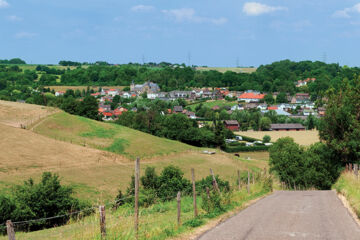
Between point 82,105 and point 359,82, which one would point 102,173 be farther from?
point 82,105

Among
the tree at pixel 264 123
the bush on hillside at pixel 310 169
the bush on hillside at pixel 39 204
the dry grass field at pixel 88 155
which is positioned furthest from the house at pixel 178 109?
the bush on hillside at pixel 39 204

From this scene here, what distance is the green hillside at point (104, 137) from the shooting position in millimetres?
69688

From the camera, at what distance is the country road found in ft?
47.1

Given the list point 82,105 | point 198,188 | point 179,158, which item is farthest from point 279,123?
point 198,188

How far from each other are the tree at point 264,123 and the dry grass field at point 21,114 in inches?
3138

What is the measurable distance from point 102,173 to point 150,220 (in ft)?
120

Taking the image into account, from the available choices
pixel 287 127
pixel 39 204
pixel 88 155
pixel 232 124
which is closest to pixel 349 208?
pixel 39 204

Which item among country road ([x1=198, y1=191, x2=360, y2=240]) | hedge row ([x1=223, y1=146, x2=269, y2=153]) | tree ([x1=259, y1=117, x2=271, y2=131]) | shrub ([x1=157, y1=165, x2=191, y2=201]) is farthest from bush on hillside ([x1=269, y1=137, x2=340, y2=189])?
tree ([x1=259, y1=117, x2=271, y2=131])

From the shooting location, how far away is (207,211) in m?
18.6

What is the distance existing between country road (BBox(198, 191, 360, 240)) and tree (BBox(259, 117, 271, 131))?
12408cm

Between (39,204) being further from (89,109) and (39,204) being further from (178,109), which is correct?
(178,109)

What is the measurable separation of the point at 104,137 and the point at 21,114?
18.7m

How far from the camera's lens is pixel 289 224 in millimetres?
16281

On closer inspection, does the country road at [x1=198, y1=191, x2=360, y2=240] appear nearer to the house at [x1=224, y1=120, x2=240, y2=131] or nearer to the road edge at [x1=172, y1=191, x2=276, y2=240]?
the road edge at [x1=172, y1=191, x2=276, y2=240]
